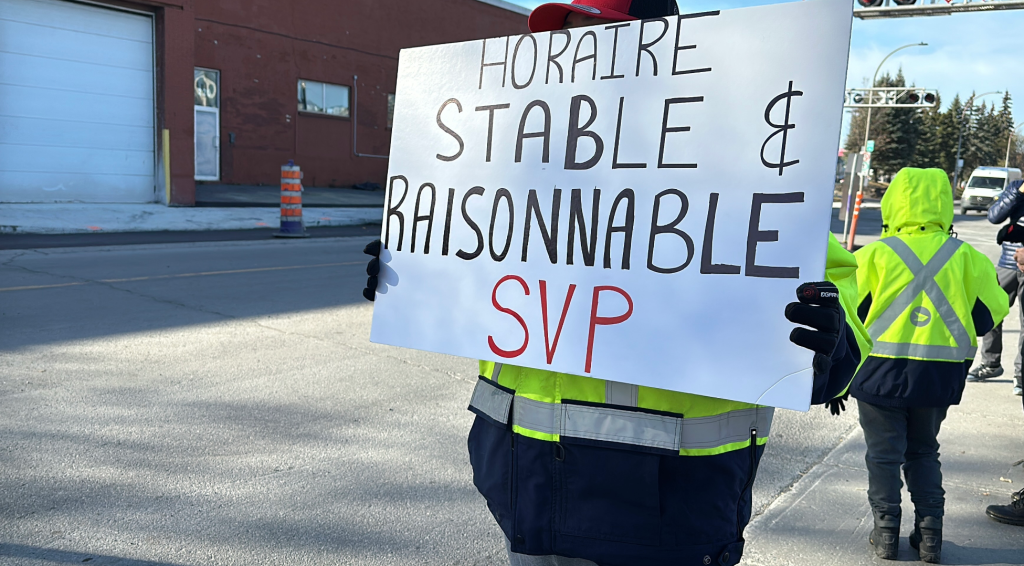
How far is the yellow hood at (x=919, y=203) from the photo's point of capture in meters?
3.39

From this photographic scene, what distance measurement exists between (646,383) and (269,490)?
103 inches

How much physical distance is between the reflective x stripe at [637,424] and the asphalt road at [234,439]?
5.44 ft

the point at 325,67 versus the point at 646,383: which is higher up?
the point at 325,67

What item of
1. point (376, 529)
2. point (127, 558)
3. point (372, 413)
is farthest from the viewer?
point (372, 413)

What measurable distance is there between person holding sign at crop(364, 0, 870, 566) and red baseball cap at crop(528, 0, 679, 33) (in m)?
0.13

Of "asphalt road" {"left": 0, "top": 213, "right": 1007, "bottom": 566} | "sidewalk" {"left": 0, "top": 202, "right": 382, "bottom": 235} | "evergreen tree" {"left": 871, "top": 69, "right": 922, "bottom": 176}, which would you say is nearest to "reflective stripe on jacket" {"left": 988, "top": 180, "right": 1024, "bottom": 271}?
"asphalt road" {"left": 0, "top": 213, "right": 1007, "bottom": 566}

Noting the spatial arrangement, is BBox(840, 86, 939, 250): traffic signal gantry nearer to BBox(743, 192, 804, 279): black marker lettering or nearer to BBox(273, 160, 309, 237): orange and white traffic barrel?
BBox(743, 192, 804, 279): black marker lettering

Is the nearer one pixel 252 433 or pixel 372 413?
pixel 252 433

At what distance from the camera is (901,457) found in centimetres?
334

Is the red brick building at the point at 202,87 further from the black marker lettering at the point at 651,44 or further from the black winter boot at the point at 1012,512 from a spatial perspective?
the black marker lettering at the point at 651,44

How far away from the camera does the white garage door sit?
16609 mm

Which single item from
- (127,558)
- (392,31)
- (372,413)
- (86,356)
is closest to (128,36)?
(392,31)

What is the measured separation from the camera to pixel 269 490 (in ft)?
12.4

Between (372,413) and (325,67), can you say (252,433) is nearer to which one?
(372,413)
